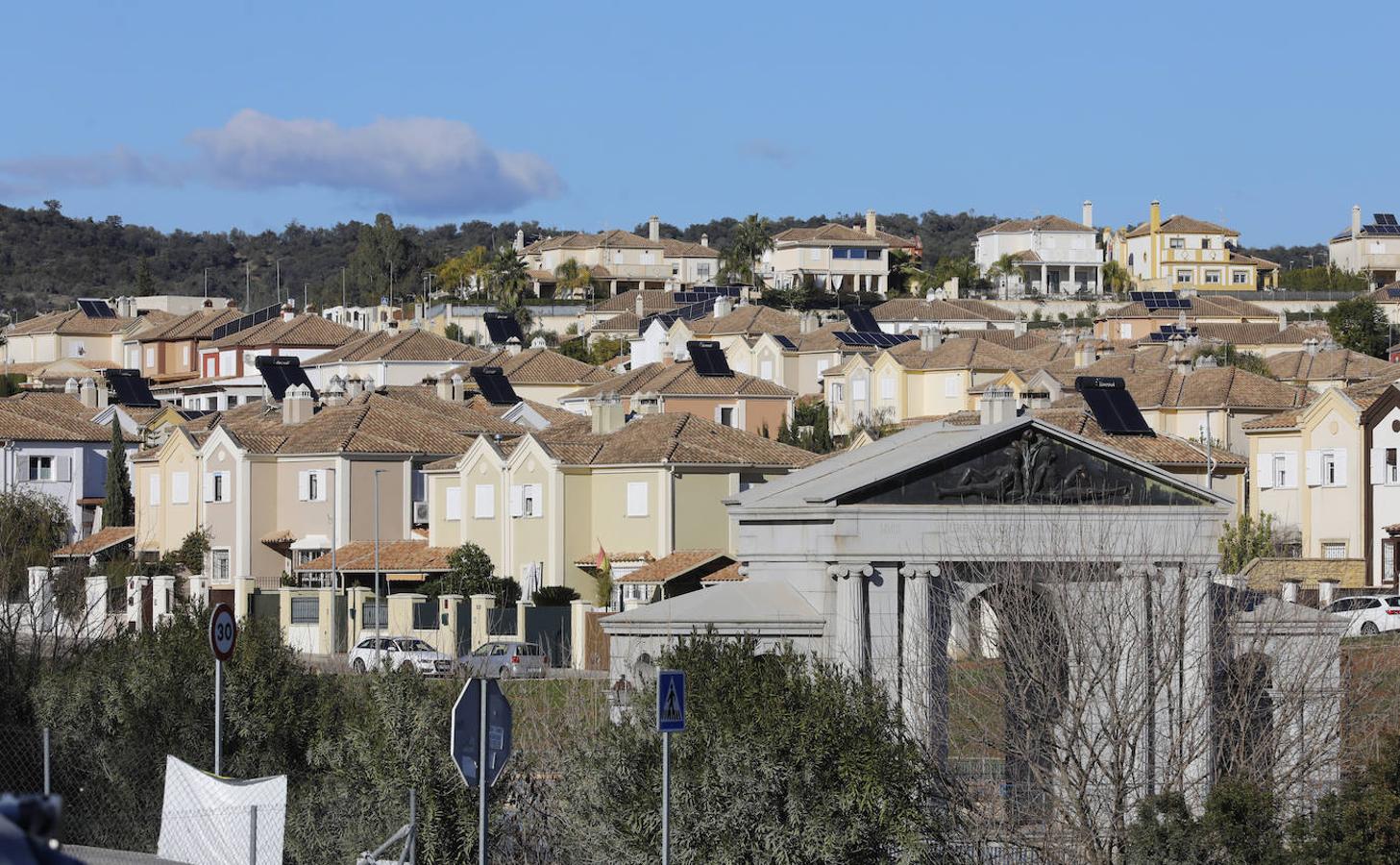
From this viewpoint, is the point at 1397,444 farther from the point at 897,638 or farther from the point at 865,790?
the point at 865,790

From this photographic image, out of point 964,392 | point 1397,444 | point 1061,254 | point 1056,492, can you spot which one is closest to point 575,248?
point 1061,254

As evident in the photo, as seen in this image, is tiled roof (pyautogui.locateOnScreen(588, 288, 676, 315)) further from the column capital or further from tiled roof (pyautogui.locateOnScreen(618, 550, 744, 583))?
the column capital

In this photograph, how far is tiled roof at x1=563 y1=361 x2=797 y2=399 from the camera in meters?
92.6

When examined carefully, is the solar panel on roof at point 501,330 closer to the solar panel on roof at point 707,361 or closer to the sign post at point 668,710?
the solar panel on roof at point 707,361

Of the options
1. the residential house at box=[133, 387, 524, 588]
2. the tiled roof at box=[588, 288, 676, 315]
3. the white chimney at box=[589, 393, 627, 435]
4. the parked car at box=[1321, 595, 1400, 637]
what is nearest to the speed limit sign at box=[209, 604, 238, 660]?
the parked car at box=[1321, 595, 1400, 637]

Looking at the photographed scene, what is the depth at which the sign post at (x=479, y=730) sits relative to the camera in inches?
812

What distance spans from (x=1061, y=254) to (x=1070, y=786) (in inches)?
5802

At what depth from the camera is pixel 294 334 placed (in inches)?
5108

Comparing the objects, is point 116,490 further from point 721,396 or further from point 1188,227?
point 1188,227

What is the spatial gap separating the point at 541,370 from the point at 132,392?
1909 centimetres

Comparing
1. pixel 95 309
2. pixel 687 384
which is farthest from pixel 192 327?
pixel 687 384

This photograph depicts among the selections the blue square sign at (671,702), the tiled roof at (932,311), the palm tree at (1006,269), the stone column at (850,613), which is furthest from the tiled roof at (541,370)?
the blue square sign at (671,702)

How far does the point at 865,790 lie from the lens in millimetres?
24484

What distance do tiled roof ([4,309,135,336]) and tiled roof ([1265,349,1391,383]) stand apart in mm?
81599
